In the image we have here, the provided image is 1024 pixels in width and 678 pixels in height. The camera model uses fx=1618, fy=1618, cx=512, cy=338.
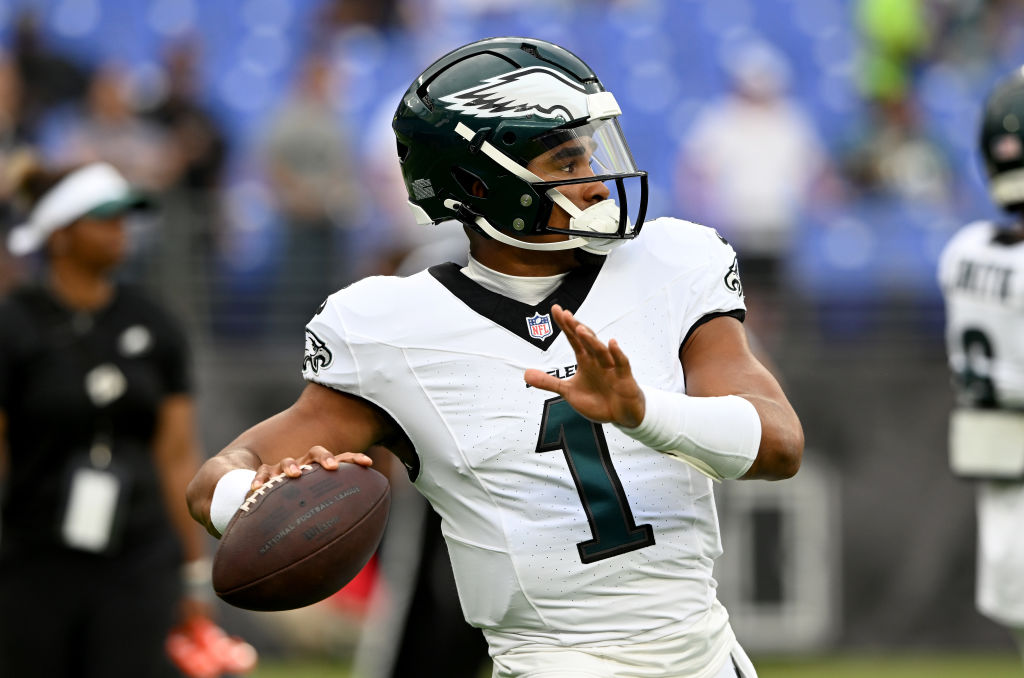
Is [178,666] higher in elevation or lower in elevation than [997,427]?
lower

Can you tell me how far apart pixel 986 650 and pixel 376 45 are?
5.33 metres


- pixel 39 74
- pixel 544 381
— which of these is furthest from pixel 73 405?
pixel 39 74

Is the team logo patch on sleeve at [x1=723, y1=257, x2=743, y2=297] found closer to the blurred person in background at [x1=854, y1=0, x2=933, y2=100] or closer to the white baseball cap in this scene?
the white baseball cap

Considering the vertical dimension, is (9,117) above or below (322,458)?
below

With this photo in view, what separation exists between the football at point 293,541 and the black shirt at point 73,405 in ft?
7.51

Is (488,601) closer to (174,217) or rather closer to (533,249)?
(533,249)

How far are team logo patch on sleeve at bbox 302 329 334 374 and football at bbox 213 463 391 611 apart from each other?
10.0 inches

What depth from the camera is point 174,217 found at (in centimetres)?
854

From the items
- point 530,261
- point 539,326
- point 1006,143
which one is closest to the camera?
point 539,326

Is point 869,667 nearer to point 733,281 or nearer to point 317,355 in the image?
point 733,281

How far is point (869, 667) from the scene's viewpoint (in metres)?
7.88

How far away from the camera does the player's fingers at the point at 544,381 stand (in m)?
2.59

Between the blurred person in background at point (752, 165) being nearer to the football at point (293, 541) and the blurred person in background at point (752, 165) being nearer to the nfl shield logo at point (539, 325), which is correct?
the nfl shield logo at point (539, 325)

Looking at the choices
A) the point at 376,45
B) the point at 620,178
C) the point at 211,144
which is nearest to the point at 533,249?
the point at 620,178
